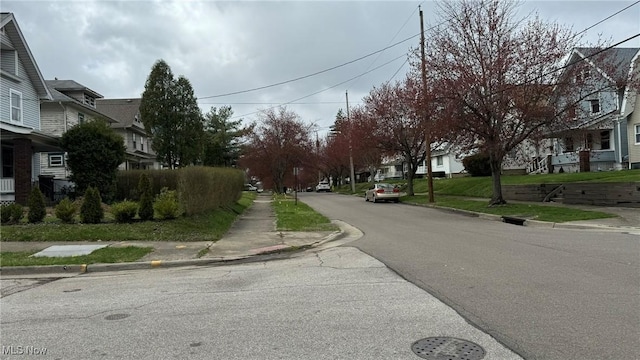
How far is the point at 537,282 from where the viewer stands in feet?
23.7

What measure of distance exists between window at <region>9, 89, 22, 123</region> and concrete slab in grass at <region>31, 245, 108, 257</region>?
15340 millimetres

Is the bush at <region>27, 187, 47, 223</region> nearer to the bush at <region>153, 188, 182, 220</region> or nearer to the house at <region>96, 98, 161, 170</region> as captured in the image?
the bush at <region>153, 188, 182, 220</region>

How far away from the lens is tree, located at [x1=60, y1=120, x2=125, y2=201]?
859 inches

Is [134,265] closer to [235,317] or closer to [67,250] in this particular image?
[67,250]

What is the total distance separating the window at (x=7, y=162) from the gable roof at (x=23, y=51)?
13.5 ft

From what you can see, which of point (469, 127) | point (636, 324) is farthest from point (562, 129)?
point (636, 324)

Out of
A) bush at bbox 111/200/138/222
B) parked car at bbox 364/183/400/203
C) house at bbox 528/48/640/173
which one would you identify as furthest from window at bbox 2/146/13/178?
house at bbox 528/48/640/173

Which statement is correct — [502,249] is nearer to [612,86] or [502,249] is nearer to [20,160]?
[612,86]

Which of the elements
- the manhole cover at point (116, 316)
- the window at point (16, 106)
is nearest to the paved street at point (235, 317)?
the manhole cover at point (116, 316)

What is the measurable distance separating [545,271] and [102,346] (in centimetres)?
687

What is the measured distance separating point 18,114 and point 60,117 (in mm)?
7070

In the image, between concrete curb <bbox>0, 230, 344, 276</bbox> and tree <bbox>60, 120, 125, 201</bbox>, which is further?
tree <bbox>60, 120, 125, 201</bbox>

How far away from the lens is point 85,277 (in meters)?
9.34

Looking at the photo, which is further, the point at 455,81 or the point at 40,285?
the point at 455,81
